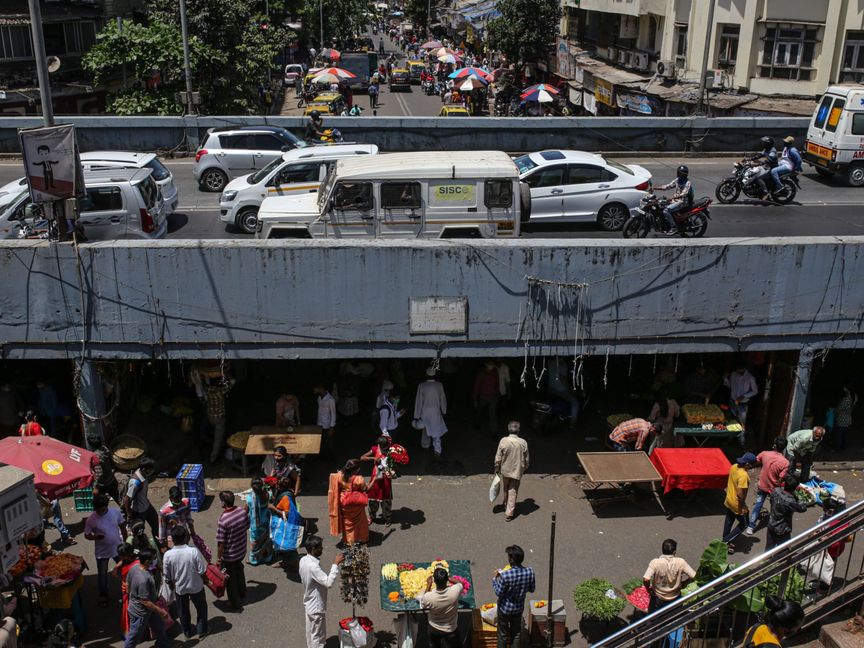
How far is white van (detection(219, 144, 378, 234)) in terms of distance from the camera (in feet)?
57.3

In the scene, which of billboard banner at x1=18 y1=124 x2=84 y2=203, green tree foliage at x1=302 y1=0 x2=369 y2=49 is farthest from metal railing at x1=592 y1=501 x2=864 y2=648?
green tree foliage at x1=302 y1=0 x2=369 y2=49

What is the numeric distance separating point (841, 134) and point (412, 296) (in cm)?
1481

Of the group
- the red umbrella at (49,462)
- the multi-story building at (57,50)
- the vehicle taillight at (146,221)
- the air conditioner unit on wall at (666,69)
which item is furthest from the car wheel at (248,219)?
the air conditioner unit on wall at (666,69)

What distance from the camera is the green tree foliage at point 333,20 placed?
6681 cm

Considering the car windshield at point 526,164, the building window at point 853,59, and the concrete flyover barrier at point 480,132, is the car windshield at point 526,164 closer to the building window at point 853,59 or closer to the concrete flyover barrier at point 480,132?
the concrete flyover barrier at point 480,132

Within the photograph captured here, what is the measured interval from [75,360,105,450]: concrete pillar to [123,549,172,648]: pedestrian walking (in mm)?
4139

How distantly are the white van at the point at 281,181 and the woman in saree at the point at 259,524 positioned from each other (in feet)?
25.3

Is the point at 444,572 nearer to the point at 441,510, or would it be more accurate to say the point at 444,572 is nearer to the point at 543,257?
the point at 441,510

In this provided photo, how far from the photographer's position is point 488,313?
1225cm

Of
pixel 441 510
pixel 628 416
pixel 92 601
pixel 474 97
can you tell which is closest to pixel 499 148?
pixel 628 416

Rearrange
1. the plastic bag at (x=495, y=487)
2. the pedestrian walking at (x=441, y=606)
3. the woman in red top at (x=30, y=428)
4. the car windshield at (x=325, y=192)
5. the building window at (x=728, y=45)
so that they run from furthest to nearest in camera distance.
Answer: the building window at (x=728, y=45), the car windshield at (x=325, y=192), the woman in red top at (x=30, y=428), the plastic bag at (x=495, y=487), the pedestrian walking at (x=441, y=606)

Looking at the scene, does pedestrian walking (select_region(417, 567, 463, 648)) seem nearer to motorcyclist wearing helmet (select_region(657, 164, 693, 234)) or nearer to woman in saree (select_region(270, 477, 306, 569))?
woman in saree (select_region(270, 477, 306, 569))

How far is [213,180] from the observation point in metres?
21.8

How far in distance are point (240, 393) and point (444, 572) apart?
24.3ft
